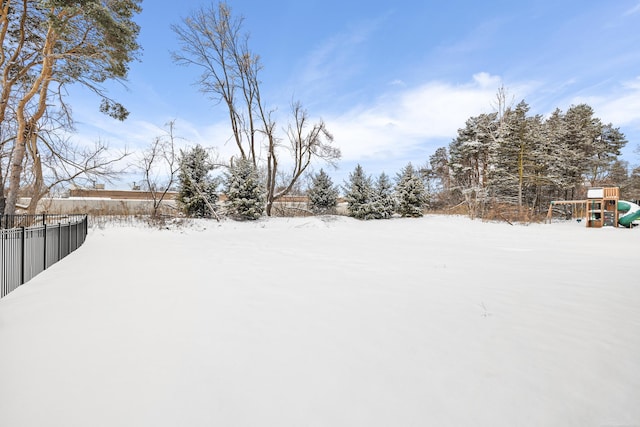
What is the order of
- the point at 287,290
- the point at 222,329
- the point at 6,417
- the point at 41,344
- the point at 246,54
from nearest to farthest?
the point at 6,417, the point at 41,344, the point at 222,329, the point at 287,290, the point at 246,54

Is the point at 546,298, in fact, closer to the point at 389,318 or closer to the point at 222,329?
the point at 389,318

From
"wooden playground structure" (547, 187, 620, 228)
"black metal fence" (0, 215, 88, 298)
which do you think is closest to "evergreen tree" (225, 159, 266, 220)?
"black metal fence" (0, 215, 88, 298)

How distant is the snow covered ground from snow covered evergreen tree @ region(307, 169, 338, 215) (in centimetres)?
1430

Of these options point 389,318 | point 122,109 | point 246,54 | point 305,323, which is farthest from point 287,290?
point 246,54

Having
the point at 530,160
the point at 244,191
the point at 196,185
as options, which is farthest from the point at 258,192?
the point at 530,160

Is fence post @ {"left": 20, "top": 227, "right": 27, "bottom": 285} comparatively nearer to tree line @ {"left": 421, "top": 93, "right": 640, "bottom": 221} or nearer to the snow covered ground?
the snow covered ground

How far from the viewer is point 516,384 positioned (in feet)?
6.91

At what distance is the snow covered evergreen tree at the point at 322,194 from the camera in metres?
19.5

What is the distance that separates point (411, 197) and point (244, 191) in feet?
35.8

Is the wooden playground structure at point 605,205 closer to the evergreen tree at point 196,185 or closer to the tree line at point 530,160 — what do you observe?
the tree line at point 530,160

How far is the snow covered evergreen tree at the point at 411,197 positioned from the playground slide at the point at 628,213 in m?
11.3

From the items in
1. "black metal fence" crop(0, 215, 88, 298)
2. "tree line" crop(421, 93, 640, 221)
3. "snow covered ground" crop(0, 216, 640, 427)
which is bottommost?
"snow covered ground" crop(0, 216, 640, 427)

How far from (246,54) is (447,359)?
70.2ft

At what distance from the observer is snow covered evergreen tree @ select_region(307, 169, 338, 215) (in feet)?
63.9
